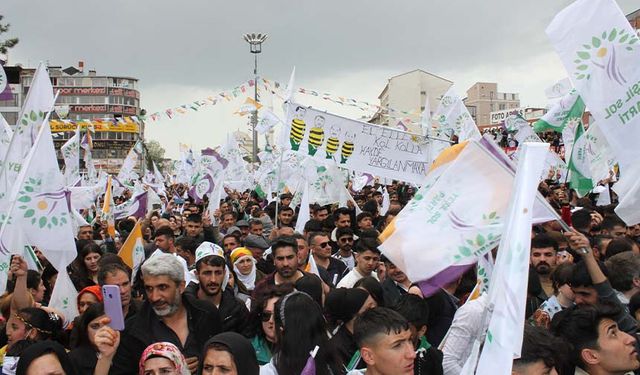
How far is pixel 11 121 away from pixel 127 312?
69.9 metres

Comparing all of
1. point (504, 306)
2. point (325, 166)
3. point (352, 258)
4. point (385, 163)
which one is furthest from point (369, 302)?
point (325, 166)

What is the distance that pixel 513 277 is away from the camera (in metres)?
2.76

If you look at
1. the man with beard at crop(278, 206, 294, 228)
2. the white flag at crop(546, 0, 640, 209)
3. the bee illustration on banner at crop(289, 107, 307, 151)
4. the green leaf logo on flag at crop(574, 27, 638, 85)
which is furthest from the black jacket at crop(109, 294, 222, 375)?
the bee illustration on banner at crop(289, 107, 307, 151)

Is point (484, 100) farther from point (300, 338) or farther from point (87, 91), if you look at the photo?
point (300, 338)

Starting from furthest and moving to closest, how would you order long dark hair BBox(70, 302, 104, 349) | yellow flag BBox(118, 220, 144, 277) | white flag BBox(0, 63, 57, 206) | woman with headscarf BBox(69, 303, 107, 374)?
yellow flag BBox(118, 220, 144, 277), white flag BBox(0, 63, 57, 206), long dark hair BBox(70, 302, 104, 349), woman with headscarf BBox(69, 303, 107, 374)

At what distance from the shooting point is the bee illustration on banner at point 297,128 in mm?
12164

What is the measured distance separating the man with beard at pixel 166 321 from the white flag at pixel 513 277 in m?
2.39

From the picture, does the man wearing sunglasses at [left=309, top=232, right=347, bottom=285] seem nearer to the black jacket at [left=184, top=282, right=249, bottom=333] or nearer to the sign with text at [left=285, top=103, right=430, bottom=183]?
the black jacket at [left=184, top=282, right=249, bottom=333]

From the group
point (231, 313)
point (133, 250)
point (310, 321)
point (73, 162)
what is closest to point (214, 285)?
point (231, 313)

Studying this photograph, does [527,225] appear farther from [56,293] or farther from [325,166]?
[325,166]

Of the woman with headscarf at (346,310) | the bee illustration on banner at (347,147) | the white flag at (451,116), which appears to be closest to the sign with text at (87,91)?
the white flag at (451,116)

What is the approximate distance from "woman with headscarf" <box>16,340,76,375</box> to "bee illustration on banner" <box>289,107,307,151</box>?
8.46 metres

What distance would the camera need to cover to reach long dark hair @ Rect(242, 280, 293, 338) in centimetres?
485

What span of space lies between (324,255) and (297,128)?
466 cm
